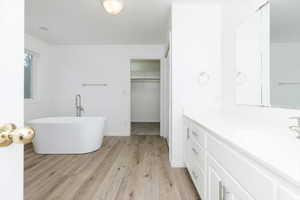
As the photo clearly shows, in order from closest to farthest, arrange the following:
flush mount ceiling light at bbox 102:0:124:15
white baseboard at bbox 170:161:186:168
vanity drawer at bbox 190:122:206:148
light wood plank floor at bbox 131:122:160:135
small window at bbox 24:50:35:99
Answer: vanity drawer at bbox 190:122:206:148 → flush mount ceiling light at bbox 102:0:124:15 → white baseboard at bbox 170:161:186:168 → small window at bbox 24:50:35:99 → light wood plank floor at bbox 131:122:160:135

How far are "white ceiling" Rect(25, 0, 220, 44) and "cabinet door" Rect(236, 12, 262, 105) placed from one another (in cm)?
118

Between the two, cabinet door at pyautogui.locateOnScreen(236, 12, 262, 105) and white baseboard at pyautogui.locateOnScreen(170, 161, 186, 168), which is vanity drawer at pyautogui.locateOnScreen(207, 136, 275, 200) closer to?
cabinet door at pyautogui.locateOnScreen(236, 12, 262, 105)

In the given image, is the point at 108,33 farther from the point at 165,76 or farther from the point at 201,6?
the point at 201,6

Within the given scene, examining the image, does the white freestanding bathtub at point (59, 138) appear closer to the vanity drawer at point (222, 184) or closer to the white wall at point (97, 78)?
the white wall at point (97, 78)

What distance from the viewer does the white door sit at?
0.47 meters

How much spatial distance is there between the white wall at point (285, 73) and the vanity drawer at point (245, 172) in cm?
64

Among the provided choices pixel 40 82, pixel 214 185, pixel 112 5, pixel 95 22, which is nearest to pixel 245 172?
pixel 214 185

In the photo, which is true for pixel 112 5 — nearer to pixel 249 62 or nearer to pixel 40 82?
pixel 249 62

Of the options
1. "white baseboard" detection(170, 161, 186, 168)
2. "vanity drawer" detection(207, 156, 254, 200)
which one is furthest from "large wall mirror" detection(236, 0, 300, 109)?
"white baseboard" detection(170, 161, 186, 168)

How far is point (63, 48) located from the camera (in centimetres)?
460

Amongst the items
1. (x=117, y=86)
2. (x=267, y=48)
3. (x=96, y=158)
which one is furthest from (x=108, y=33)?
(x=267, y=48)

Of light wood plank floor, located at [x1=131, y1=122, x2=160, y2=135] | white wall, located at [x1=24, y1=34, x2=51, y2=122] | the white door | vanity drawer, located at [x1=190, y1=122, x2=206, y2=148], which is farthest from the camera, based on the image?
light wood plank floor, located at [x1=131, y1=122, x2=160, y2=135]

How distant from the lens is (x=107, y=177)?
2201 mm

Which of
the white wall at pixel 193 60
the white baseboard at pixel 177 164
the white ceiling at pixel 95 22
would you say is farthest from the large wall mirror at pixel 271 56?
the white ceiling at pixel 95 22
